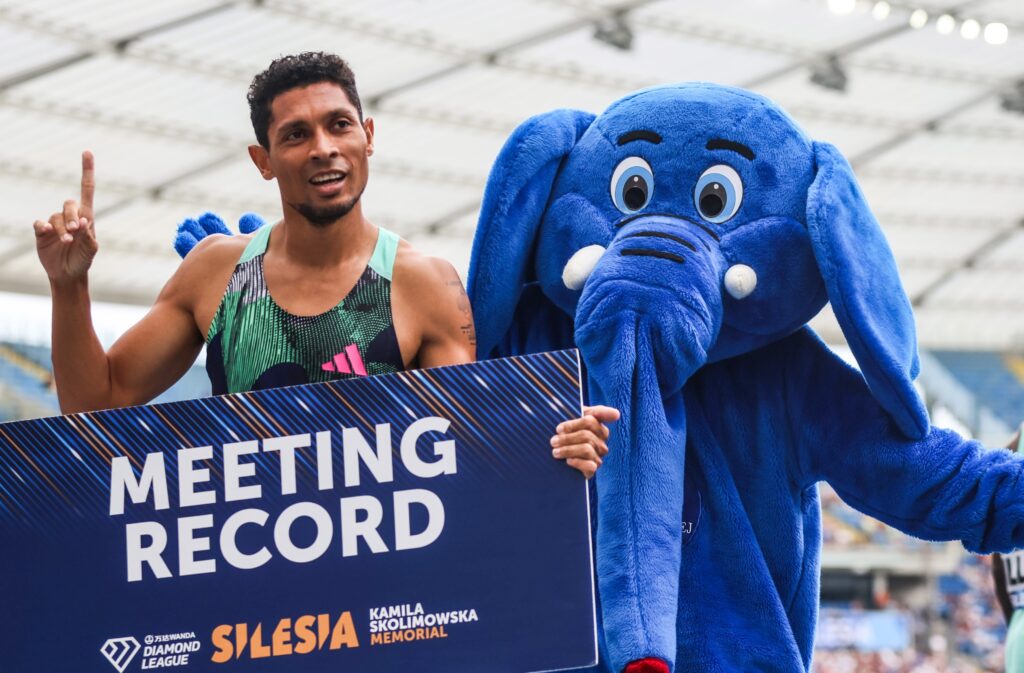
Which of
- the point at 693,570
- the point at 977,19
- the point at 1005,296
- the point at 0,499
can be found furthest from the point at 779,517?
the point at 1005,296

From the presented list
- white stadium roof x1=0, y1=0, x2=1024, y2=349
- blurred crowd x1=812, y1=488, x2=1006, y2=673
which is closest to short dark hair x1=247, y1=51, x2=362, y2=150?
white stadium roof x1=0, y1=0, x2=1024, y2=349

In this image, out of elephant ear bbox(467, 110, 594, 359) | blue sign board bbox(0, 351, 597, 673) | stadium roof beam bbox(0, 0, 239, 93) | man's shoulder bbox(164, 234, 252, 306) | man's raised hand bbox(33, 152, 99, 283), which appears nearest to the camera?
blue sign board bbox(0, 351, 597, 673)

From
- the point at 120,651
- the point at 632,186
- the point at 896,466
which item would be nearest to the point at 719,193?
the point at 632,186

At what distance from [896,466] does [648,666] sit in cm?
79

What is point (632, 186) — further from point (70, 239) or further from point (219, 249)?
point (70, 239)

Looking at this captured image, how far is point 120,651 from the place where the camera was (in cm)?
245

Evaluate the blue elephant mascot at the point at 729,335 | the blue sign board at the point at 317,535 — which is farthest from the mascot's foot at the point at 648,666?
the blue sign board at the point at 317,535

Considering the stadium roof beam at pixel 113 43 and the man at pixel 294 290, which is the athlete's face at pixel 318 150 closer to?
the man at pixel 294 290

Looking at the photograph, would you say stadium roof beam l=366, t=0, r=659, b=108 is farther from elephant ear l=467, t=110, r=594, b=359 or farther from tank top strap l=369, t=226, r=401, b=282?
tank top strap l=369, t=226, r=401, b=282

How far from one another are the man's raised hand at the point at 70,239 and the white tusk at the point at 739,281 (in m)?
1.30

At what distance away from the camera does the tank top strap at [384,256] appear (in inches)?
108

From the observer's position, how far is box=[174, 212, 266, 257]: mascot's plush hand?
11.6 ft

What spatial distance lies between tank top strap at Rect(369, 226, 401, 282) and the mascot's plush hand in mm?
816

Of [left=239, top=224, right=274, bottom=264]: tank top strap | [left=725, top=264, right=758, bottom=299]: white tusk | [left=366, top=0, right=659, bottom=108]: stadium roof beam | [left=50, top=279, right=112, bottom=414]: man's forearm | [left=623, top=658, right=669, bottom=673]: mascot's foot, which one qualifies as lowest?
[left=623, top=658, right=669, bottom=673]: mascot's foot
